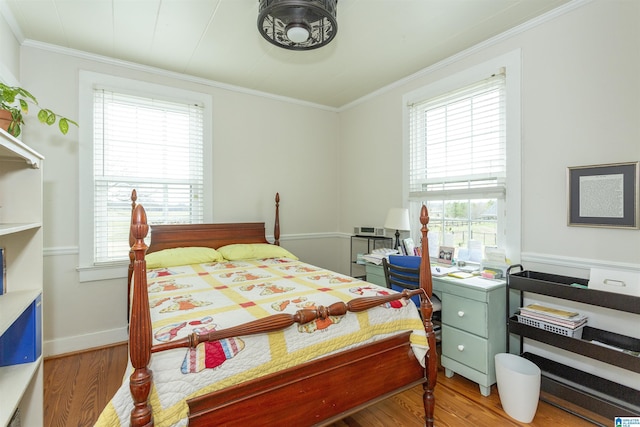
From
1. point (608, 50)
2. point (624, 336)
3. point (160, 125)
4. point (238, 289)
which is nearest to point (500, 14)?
point (608, 50)

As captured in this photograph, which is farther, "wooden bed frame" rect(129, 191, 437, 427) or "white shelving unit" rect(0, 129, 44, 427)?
"white shelving unit" rect(0, 129, 44, 427)

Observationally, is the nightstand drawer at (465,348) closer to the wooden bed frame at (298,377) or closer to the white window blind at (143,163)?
the wooden bed frame at (298,377)

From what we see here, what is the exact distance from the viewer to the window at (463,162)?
8.41 ft

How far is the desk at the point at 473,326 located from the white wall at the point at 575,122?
0.42 m

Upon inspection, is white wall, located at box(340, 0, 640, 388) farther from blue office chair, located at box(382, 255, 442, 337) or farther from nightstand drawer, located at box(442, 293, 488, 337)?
blue office chair, located at box(382, 255, 442, 337)

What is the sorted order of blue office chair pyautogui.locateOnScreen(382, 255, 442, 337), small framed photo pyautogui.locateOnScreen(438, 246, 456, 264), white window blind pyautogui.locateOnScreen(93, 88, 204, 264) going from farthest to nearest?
white window blind pyautogui.locateOnScreen(93, 88, 204, 264) → small framed photo pyautogui.locateOnScreen(438, 246, 456, 264) → blue office chair pyautogui.locateOnScreen(382, 255, 442, 337)

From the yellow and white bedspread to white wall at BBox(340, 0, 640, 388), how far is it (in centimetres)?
127

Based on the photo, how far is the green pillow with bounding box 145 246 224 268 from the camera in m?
2.70

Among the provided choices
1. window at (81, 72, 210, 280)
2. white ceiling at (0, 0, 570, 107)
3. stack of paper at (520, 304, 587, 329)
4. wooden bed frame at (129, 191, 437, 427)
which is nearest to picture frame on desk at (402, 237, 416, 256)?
stack of paper at (520, 304, 587, 329)

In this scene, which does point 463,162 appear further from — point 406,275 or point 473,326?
point 473,326

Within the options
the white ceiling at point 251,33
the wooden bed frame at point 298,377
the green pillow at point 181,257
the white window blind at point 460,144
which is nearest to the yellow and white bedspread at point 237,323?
the wooden bed frame at point 298,377

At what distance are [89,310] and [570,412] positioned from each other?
12.6 feet

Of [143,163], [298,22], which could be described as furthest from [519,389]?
[143,163]

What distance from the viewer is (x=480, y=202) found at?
2.75 m
